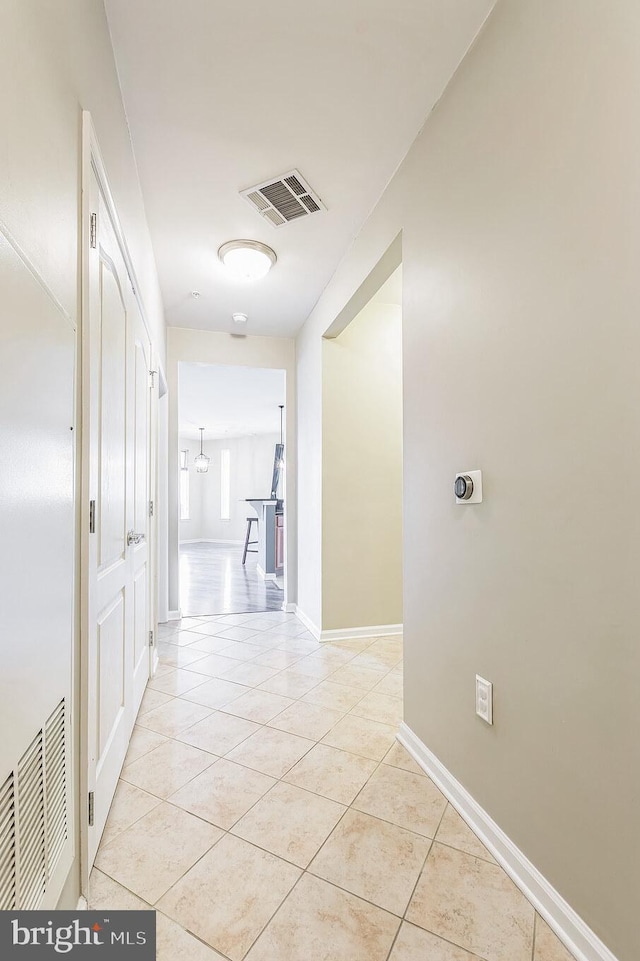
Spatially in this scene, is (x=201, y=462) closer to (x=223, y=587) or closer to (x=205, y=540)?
(x=205, y=540)

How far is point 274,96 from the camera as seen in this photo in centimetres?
189

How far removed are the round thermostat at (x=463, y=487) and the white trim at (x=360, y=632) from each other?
229cm

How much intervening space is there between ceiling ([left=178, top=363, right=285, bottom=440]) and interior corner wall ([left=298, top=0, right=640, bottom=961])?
341 cm

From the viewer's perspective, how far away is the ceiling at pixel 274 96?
1581 mm

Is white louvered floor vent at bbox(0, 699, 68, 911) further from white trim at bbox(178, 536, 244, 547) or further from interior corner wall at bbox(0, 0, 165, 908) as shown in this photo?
white trim at bbox(178, 536, 244, 547)

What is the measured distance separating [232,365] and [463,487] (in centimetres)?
339

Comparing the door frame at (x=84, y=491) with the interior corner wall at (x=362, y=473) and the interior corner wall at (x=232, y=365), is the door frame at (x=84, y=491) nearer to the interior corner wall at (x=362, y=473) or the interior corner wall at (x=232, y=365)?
the interior corner wall at (x=362, y=473)

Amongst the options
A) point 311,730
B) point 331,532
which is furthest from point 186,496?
point 311,730

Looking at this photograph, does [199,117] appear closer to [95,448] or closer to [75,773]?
[95,448]

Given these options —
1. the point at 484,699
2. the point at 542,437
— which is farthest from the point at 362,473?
the point at 542,437

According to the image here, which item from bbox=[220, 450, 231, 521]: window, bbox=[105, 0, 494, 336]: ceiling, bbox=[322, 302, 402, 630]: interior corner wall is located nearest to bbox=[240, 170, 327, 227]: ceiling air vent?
bbox=[105, 0, 494, 336]: ceiling

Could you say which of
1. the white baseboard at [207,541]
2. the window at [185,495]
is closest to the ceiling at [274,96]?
the window at [185,495]

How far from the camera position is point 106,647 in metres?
1.59

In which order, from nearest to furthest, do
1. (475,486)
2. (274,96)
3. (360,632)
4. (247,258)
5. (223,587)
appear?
(475,486) → (274,96) → (247,258) → (360,632) → (223,587)
